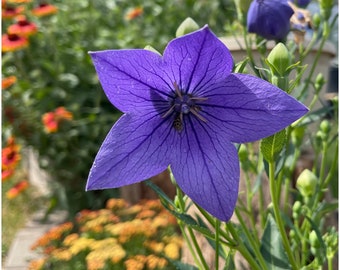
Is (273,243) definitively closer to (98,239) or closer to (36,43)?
(98,239)

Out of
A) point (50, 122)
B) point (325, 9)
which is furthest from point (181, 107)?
point (50, 122)

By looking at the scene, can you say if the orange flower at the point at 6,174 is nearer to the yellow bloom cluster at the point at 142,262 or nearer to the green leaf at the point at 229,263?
the yellow bloom cluster at the point at 142,262

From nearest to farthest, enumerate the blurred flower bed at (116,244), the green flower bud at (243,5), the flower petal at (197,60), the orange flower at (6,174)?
1. the flower petal at (197,60)
2. the green flower bud at (243,5)
3. the blurred flower bed at (116,244)
4. the orange flower at (6,174)

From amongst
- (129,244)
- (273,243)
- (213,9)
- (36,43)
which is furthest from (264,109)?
(213,9)

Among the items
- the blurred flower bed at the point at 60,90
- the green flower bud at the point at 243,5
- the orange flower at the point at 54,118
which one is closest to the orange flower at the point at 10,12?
the blurred flower bed at the point at 60,90

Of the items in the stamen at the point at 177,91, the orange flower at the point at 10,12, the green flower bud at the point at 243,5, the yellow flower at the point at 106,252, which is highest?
the orange flower at the point at 10,12

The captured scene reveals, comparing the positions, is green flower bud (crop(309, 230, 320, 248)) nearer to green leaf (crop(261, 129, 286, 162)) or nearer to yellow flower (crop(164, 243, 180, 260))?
green leaf (crop(261, 129, 286, 162))

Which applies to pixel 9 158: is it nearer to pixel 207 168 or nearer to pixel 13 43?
pixel 13 43

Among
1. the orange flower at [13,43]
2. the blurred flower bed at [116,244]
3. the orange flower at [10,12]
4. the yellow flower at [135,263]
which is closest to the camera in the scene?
the yellow flower at [135,263]
